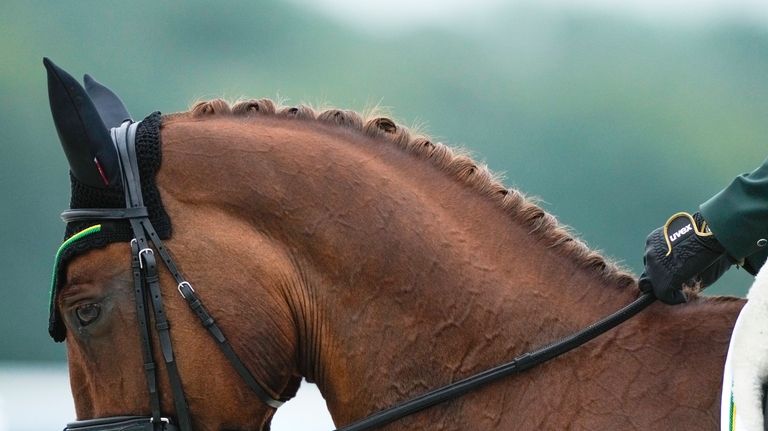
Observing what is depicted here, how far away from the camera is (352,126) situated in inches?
129

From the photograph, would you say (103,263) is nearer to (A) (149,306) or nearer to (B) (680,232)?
(A) (149,306)

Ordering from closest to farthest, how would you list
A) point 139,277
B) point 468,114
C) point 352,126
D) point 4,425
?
point 139,277
point 352,126
point 4,425
point 468,114

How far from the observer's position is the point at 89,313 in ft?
9.83

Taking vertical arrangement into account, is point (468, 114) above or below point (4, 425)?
above

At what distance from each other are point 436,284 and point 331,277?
334mm

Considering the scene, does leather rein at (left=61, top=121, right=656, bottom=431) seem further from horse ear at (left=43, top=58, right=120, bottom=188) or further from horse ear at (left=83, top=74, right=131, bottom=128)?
horse ear at (left=83, top=74, right=131, bottom=128)

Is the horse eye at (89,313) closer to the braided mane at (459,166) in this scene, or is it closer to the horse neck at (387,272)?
the horse neck at (387,272)

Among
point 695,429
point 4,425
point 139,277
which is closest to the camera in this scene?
point 695,429

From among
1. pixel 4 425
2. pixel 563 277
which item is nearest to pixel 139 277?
pixel 563 277

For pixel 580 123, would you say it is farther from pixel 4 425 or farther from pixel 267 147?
pixel 267 147

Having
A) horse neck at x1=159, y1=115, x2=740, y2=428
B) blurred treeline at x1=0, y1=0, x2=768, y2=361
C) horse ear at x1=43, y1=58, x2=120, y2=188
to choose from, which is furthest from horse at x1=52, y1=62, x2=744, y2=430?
blurred treeline at x1=0, y1=0, x2=768, y2=361

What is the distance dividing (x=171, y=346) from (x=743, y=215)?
5.77 feet

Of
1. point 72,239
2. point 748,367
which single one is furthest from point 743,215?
point 72,239

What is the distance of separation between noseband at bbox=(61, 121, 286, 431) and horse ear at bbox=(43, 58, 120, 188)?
0.07 meters
